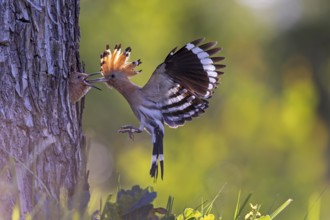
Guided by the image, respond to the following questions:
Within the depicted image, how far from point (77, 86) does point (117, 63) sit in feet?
2.00

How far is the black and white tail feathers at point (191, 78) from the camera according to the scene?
370 centimetres

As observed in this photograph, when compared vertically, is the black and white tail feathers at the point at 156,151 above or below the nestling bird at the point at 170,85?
below

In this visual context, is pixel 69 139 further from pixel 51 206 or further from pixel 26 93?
pixel 51 206

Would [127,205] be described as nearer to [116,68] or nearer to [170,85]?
[170,85]

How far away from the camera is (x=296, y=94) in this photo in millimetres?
9359

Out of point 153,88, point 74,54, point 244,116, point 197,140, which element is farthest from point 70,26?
point 244,116

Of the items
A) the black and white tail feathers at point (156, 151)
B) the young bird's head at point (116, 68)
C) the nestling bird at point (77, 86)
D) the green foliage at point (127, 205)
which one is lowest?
the green foliage at point (127, 205)

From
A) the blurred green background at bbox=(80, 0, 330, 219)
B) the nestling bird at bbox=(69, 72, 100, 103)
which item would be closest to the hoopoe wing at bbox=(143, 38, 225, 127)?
the nestling bird at bbox=(69, 72, 100, 103)

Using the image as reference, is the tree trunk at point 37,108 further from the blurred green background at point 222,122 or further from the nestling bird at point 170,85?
the blurred green background at point 222,122

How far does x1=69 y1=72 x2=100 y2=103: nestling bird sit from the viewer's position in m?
3.40

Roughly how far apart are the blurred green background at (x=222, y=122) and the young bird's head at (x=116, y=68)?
7.96 feet

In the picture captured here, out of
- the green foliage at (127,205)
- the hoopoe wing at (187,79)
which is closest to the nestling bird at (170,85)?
the hoopoe wing at (187,79)

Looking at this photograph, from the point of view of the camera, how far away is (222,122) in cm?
959

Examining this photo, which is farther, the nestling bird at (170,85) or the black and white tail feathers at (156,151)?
the black and white tail feathers at (156,151)
